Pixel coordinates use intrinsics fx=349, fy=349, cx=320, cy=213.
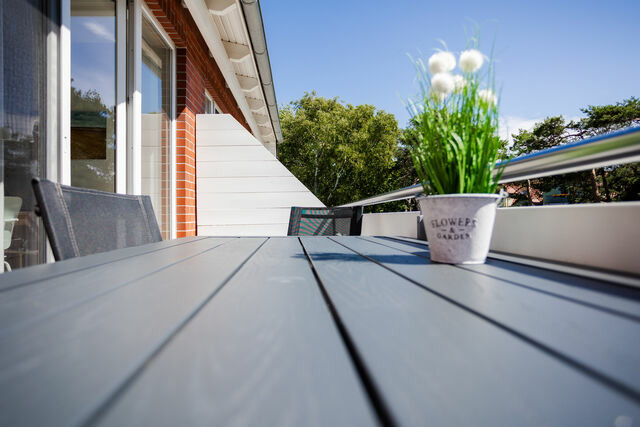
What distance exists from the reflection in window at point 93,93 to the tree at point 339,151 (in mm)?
14885

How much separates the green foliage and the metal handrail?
12cm

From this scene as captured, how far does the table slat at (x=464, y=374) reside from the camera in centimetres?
22

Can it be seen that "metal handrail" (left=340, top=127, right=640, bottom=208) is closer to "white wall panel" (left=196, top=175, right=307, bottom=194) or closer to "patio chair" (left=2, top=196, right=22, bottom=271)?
"patio chair" (left=2, top=196, right=22, bottom=271)

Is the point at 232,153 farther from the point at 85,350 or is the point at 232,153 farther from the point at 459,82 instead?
the point at 85,350

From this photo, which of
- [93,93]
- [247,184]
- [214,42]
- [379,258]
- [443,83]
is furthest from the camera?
[214,42]

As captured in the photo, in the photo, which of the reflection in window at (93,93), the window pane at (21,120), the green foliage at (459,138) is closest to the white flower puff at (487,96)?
the green foliage at (459,138)

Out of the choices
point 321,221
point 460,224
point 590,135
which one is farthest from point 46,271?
point 590,135

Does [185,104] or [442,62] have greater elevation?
[185,104]

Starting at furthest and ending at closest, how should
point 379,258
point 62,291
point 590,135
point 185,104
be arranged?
point 590,135 < point 185,104 < point 379,258 < point 62,291

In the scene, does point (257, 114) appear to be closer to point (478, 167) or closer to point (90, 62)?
point (90, 62)

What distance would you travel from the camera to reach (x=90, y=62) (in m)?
2.02

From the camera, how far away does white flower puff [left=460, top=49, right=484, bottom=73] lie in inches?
32.2

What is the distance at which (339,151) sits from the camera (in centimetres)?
1698

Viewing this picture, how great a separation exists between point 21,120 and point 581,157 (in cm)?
203
